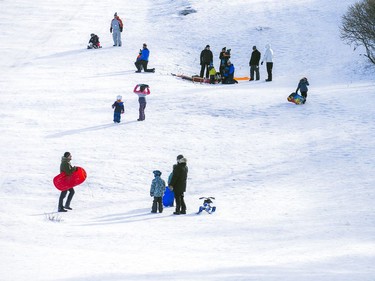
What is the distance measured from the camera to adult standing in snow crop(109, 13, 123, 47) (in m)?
30.7

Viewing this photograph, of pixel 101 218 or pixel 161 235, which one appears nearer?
pixel 161 235

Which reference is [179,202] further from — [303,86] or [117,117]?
[303,86]

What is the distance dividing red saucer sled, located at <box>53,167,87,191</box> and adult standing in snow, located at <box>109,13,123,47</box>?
57.9ft

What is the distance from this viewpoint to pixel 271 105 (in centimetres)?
2233

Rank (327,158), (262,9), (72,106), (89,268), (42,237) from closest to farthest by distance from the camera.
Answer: (89,268), (42,237), (327,158), (72,106), (262,9)

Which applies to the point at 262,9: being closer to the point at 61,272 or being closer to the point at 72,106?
the point at 72,106

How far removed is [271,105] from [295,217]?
9189mm

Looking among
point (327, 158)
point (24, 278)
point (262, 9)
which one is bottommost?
point (24, 278)

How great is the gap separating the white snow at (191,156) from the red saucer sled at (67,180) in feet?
2.14

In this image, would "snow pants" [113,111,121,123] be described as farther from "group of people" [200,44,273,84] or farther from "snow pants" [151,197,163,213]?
"group of people" [200,44,273,84]

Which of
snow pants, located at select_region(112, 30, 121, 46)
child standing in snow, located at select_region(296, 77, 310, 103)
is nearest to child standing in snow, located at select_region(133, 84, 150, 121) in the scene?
child standing in snow, located at select_region(296, 77, 310, 103)

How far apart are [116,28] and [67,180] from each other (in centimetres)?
1821

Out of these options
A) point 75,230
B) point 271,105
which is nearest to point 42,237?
point 75,230

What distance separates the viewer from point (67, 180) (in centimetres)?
1406
